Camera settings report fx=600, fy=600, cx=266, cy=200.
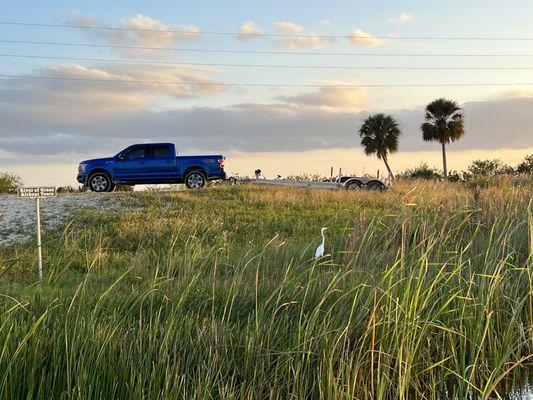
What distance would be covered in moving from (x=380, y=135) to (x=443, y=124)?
5.57 meters

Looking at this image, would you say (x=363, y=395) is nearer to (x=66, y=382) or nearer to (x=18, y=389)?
(x=66, y=382)

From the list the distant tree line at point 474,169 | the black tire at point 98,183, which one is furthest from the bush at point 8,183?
the distant tree line at point 474,169

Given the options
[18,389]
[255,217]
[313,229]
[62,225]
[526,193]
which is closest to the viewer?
[18,389]

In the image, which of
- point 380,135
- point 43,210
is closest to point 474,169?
point 380,135

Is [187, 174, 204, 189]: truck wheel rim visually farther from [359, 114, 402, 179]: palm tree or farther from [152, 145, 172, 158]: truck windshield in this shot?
[359, 114, 402, 179]: palm tree

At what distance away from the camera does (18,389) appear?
11.4 ft

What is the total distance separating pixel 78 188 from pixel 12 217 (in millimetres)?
11792

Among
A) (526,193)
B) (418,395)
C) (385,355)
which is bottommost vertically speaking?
(418,395)

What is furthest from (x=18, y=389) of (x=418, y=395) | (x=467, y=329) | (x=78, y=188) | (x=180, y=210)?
(x=78, y=188)

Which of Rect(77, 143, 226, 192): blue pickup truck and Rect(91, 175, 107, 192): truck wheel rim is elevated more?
Rect(77, 143, 226, 192): blue pickup truck

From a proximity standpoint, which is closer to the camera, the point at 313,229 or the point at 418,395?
the point at 418,395

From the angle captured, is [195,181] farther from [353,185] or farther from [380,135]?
[380,135]

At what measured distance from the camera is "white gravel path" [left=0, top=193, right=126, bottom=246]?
13.1 meters

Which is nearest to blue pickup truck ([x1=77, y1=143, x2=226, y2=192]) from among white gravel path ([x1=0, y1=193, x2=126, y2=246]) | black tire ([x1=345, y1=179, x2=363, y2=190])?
white gravel path ([x1=0, y1=193, x2=126, y2=246])
